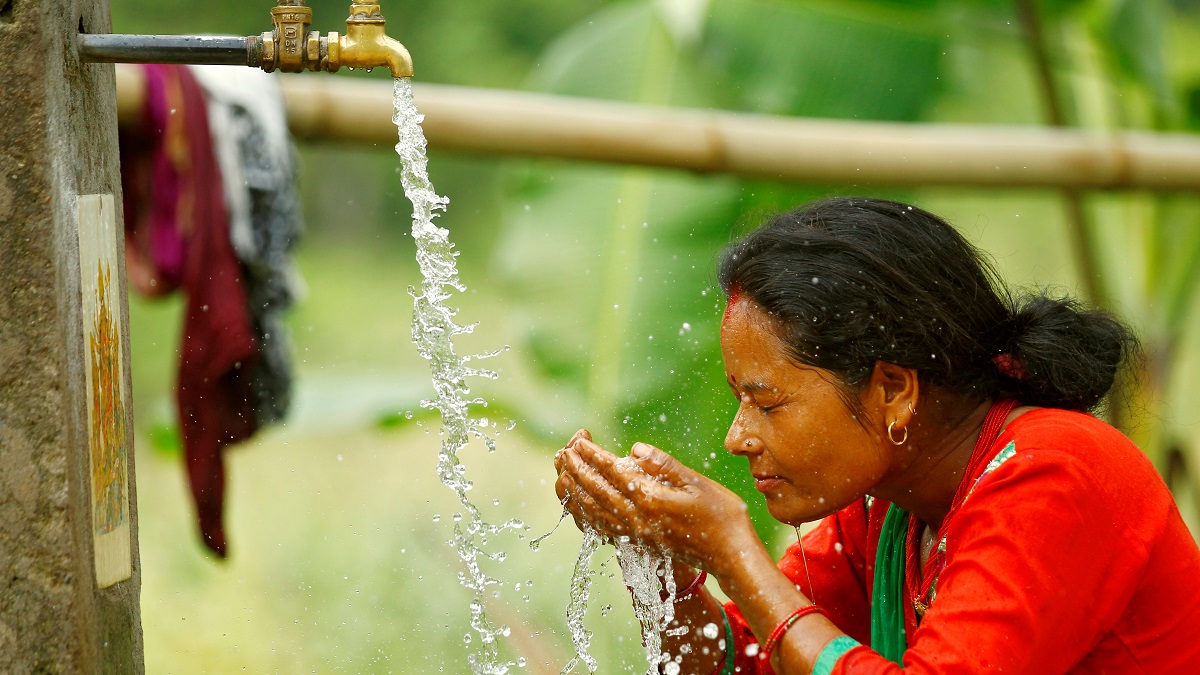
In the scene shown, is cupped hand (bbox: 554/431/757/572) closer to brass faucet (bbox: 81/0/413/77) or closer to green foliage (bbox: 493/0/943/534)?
brass faucet (bbox: 81/0/413/77)

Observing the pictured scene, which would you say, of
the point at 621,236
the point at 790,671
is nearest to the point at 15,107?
the point at 790,671

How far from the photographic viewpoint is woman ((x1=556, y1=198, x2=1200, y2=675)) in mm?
1773

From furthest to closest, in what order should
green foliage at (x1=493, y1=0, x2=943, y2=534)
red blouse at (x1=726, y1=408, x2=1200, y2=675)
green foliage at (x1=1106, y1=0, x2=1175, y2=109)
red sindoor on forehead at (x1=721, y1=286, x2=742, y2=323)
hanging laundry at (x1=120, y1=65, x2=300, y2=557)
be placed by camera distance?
green foliage at (x1=1106, y1=0, x2=1175, y2=109) < green foliage at (x1=493, y1=0, x2=943, y2=534) < hanging laundry at (x1=120, y1=65, x2=300, y2=557) < red sindoor on forehead at (x1=721, y1=286, x2=742, y2=323) < red blouse at (x1=726, y1=408, x2=1200, y2=675)

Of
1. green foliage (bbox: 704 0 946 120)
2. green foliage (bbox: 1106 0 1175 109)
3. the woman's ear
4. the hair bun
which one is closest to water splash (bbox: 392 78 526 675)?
the woman's ear

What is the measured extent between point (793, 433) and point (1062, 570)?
42 centimetres

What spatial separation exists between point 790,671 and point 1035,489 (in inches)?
16.9

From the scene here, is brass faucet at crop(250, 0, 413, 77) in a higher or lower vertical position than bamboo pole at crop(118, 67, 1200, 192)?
higher

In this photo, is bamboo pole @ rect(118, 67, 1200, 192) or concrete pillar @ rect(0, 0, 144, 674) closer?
concrete pillar @ rect(0, 0, 144, 674)

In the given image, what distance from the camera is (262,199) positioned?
3604 mm

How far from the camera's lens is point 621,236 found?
4070 millimetres

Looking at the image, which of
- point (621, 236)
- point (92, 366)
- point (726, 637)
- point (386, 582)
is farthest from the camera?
point (386, 582)

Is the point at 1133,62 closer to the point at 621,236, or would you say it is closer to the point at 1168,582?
the point at 621,236

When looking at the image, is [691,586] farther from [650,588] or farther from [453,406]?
Result: [453,406]

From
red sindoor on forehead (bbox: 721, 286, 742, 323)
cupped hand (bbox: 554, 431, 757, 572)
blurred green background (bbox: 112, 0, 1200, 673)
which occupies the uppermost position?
red sindoor on forehead (bbox: 721, 286, 742, 323)
